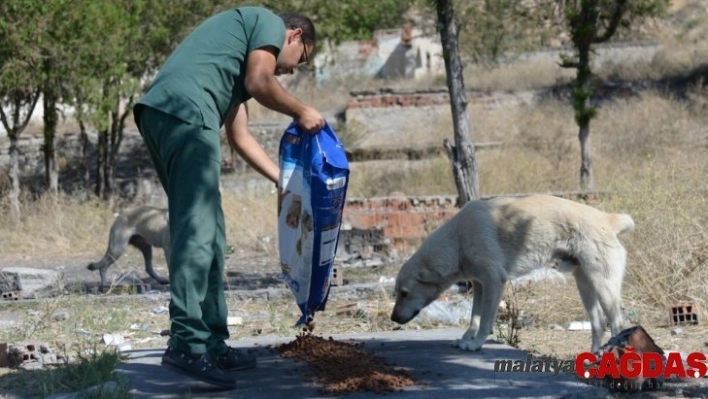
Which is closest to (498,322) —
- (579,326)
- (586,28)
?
(579,326)

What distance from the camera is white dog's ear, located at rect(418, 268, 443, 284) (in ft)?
22.6

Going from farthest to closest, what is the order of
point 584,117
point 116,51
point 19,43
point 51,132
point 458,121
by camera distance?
point 51,132, point 584,117, point 116,51, point 19,43, point 458,121

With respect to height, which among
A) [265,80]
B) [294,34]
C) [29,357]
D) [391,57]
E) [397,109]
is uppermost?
[391,57]

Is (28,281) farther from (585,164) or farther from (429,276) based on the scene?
(585,164)

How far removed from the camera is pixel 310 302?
6.25 metres

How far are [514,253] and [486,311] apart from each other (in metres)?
0.44

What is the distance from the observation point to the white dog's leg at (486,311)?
6.53 meters

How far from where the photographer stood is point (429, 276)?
6918mm

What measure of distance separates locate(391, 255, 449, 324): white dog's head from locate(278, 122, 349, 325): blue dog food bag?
875mm

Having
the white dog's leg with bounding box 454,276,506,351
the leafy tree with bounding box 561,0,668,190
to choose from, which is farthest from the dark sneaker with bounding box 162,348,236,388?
the leafy tree with bounding box 561,0,668,190

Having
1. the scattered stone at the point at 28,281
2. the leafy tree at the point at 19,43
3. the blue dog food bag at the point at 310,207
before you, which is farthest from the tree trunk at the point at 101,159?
the blue dog food bag at the point at 310,207

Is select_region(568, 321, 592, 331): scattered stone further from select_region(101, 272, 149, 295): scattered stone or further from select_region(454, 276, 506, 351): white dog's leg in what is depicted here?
select_region(101, 272, 149, 295): scattered stone

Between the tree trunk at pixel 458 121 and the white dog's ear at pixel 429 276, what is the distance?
5350mm

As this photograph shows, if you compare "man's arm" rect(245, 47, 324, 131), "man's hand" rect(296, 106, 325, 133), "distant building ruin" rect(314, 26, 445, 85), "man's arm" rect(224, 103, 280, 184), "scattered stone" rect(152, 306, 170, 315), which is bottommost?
"scattered stone" rect(152, 306, 170, 315)
